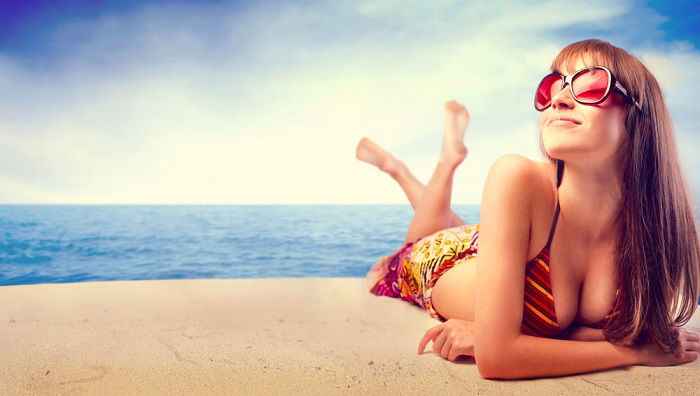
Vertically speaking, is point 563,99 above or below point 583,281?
above

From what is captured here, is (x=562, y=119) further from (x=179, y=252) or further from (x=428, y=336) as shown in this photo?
(x=179, y=252)

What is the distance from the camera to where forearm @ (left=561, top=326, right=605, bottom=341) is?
1.48 metres

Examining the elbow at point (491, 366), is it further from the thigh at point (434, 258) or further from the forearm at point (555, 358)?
the thigh at point (434, 258)

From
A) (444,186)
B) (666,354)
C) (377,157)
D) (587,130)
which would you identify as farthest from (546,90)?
(377,157)

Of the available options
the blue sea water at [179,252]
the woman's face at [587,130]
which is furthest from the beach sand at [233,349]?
the blue sea water at [179,252]

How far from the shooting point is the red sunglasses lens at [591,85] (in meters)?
1.25

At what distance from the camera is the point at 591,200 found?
140 cm

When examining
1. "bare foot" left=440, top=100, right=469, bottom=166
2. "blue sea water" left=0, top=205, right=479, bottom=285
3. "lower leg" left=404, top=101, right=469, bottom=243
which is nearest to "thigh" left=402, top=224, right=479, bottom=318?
"lower leg" left=404, top=101, right=469, bottom=243

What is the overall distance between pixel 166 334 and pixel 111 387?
0.55 meters

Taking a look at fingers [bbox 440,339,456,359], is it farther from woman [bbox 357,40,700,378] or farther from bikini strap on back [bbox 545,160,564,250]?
bikini strap on back [bbox 545,160,564,250]

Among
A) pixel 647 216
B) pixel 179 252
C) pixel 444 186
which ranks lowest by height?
pixel 179 252

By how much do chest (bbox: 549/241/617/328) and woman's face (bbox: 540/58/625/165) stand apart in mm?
293

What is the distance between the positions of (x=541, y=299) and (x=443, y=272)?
754mm

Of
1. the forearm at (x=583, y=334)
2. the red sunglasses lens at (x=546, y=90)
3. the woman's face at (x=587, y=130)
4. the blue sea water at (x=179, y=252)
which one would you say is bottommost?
the blue sea water at (x=179, y=252)
